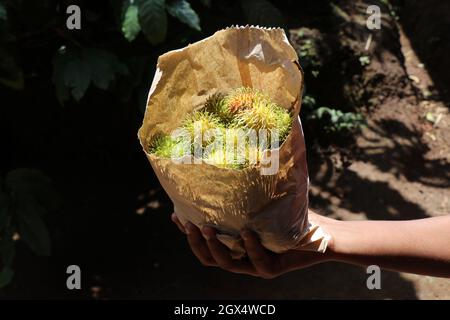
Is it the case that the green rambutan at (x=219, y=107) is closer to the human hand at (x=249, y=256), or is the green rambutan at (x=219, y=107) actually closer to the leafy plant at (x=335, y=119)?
the human hand at (x=249, y=256)

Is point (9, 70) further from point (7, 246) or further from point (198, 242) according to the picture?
point (198, 242)

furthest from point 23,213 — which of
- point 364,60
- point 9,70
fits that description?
point 364,60

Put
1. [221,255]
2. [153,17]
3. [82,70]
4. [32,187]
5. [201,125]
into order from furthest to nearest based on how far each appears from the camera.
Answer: [32,187] < [82,70] < [153,17] < [221,255] < [201,125]

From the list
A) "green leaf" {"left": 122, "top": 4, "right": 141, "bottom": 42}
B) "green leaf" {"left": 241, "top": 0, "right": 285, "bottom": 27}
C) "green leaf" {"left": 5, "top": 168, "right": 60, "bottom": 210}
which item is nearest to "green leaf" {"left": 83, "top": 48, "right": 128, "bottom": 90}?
"green leaf" {"left": 122, "top": 4, "right": 141, "bottom": 42}

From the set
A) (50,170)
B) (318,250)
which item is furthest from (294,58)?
(50,170)

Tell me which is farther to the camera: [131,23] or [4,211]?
[4,211]

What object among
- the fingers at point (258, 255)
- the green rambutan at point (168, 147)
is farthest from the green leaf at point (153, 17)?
the fingers at point (258, 255)

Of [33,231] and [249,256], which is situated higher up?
[33,231]

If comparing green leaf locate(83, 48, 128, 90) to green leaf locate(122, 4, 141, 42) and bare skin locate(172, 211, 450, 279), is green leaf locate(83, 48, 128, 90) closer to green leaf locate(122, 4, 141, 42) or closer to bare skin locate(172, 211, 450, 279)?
green leaf locate(122, 4, 141, 42)
